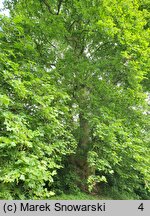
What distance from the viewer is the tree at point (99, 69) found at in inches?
224

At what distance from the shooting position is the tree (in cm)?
570

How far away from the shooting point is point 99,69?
629 cm

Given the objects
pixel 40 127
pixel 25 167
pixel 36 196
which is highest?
pixel 40 127

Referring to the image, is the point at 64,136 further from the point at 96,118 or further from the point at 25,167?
the point at 25,167

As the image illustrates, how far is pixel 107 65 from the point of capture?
6.41 metres

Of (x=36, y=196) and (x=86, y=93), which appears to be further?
(x=86, y=93)

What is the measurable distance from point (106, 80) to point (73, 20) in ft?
6.26

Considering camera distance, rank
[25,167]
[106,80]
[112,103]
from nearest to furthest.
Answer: [25,167], [112,103], [106,80]

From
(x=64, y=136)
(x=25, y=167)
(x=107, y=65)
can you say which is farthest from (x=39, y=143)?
(x=107, y=65)

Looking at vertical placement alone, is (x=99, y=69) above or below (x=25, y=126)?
above

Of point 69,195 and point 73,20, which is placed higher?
point 73,20

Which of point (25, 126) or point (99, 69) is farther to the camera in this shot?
point (99, 69)

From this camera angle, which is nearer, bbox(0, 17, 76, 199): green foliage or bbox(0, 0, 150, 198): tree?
bbox(0, 17, 76, 199): green foliage

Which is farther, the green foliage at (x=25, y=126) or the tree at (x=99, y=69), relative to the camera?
the tree at (x=99, y=69)
